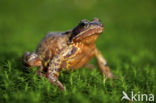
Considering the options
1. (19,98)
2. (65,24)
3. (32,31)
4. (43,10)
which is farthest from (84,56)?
(43,10)

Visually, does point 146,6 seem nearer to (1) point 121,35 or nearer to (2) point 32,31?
(1) point 121,35

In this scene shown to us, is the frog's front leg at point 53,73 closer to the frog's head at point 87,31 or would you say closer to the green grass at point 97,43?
the green grass at point 97,43

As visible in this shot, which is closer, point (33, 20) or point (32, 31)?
point (32, 31)

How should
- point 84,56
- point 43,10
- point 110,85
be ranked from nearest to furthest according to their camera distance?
point 110,85, point 84,56, point 43,10

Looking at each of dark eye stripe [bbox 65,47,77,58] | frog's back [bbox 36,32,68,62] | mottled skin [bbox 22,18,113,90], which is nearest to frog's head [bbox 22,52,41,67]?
mottled skin [bbox 22,18,113,90]

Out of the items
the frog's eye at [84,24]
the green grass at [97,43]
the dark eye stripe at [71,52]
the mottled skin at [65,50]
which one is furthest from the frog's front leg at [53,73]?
the frog's eye at [84,24]

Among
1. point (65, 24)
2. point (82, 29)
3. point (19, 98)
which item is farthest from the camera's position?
point (65, 24)

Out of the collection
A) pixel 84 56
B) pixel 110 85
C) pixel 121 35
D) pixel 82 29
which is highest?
pixel 121 35
